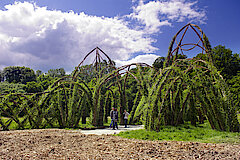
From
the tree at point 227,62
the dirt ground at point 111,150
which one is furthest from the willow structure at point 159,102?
the tree at point 227,62

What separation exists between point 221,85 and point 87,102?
7344 millimetres

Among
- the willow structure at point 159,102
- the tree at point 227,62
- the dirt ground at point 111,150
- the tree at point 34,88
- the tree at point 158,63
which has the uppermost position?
the tree at point 158,63

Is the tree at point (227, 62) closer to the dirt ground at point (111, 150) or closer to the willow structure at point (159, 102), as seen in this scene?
the willow structure at point (159, 102)

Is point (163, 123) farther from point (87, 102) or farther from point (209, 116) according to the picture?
point (87, 102)

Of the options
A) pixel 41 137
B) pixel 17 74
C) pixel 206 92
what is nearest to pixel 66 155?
pixel 41 137

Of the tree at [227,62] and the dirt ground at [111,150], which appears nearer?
the dirt ground at [111,150]

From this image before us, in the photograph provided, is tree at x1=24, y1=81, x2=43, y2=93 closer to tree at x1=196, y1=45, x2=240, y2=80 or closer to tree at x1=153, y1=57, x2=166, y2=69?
tree at x1=153, y1=57, x2=166, y2=69

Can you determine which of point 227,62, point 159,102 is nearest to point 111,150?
point 159,102

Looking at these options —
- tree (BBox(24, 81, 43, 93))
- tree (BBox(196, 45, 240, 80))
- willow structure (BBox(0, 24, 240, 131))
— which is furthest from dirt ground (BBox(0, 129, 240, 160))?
tree (BBox(24, 81, 43, 93))

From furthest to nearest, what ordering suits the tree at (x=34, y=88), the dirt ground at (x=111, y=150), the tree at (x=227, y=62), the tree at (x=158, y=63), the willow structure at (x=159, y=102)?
the tree at (x=158, y=63) → the tree at (x=34, y=88) → the tree at (x=227, y=62) → the willow structure at (x=159, y=102) → the dirt ground at (x=111, y=150)

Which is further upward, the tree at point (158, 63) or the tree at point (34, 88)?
the tree at point (158, 63)

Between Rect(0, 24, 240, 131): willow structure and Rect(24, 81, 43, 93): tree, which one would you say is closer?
Rect(0, 24, 240, 131): willow structure

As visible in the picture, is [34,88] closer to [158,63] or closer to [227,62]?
[158,63]

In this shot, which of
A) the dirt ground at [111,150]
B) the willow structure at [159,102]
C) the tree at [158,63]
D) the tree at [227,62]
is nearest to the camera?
the dirt ground at [111,150]
